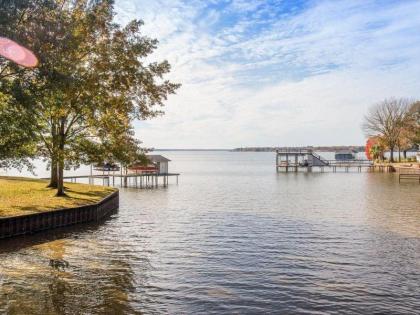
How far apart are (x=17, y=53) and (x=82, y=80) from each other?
4.89 meters

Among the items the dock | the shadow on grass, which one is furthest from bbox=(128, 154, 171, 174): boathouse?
the shadow on grass

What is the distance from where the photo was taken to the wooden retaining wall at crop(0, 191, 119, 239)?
24328 millimetres

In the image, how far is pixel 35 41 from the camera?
72.7 feet

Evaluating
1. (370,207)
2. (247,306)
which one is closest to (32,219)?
(247,306)

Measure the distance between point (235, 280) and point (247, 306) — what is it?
112 inches

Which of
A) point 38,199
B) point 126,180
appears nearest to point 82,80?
point 38,199

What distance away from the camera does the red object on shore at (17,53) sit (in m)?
20.7

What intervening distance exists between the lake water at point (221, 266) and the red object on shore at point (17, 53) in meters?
9.70

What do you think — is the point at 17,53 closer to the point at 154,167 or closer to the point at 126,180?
the point at 126,180

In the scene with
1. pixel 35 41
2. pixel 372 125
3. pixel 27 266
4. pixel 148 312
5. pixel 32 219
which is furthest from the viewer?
pixel 372 125

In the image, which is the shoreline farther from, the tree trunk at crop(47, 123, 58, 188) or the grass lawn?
the tree trunk at crop(47, 123, 58, 188)

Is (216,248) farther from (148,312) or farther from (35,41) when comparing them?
(35,41)

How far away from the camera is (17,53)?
21.5 m

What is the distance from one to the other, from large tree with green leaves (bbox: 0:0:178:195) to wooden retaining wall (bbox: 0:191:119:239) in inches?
195
